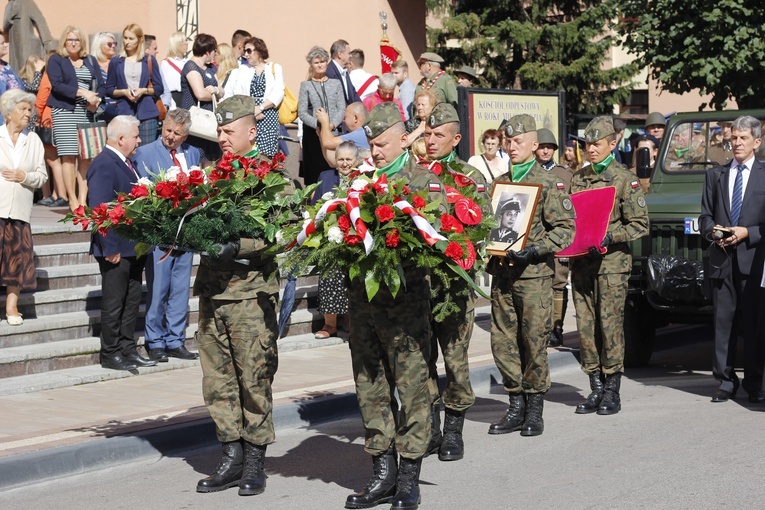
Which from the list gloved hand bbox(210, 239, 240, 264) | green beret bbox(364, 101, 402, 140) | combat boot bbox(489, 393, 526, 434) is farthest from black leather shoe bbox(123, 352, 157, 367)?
green beret bbox(364, 101, 402, 140)

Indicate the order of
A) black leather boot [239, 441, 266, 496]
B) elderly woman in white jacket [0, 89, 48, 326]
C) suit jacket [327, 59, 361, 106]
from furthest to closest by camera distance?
suit jacket [327, 59, 361, 106] → elderly woman in white jacket [0, 89, 48, 326] → black leather boot [239, 441, 266, 496]

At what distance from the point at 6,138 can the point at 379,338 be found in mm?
5613

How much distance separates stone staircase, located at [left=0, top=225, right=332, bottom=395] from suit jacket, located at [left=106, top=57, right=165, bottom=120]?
5.96ft

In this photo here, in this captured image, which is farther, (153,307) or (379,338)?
(153,307)

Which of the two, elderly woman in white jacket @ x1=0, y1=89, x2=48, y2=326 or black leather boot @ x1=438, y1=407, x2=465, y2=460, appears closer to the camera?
black leather boot @ x1=438, y1=407, x2=465, y2=460

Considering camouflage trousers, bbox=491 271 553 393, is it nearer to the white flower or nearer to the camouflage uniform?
the camouflage uniform

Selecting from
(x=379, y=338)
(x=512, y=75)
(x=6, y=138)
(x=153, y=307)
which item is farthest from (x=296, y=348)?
(x=512, y=75)

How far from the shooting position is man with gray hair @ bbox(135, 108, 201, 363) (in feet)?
35.0

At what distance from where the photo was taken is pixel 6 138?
10.8 meters

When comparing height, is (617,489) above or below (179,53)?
below

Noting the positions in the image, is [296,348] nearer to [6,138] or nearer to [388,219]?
[6,138]

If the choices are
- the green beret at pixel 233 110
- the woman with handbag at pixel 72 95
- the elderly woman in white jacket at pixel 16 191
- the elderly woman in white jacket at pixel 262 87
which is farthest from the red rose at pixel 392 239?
the woman with handbag at pixel 72 95

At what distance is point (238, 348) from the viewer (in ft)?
22.9

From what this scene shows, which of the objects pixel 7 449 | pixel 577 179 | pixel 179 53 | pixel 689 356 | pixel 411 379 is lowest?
pixel 689 356
